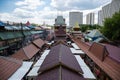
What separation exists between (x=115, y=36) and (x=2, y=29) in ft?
76.1

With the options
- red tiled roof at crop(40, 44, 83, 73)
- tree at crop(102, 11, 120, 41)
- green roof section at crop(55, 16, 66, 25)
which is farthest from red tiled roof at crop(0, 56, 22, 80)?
green roof section at crop(55, 16, 66, 25)

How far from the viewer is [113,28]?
43.7 metres

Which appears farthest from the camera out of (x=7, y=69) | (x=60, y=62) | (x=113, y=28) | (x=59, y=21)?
(x=59, y=21)

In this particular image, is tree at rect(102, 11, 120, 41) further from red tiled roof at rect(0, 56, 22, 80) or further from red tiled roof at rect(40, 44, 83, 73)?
red tiled roof at rect(0, 56, 22, 80)

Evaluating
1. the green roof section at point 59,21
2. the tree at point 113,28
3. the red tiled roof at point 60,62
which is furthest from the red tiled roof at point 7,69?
the green roof section at point 59,21

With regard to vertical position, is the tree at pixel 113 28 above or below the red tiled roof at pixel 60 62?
above

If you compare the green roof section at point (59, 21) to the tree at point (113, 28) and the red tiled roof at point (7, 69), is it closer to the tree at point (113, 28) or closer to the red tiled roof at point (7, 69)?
the tree at point (113, 28)

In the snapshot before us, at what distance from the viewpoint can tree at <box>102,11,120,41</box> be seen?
4196cm

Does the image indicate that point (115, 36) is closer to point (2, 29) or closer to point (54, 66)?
point (2, 29)

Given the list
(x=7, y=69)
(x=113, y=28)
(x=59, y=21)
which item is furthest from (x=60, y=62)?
(x=59, y=21)

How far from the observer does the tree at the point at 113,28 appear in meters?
42.0

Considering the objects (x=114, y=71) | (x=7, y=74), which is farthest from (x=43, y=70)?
(x=114, y=71)

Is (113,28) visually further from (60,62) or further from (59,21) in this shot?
(60,62)

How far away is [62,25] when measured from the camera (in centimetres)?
6662
